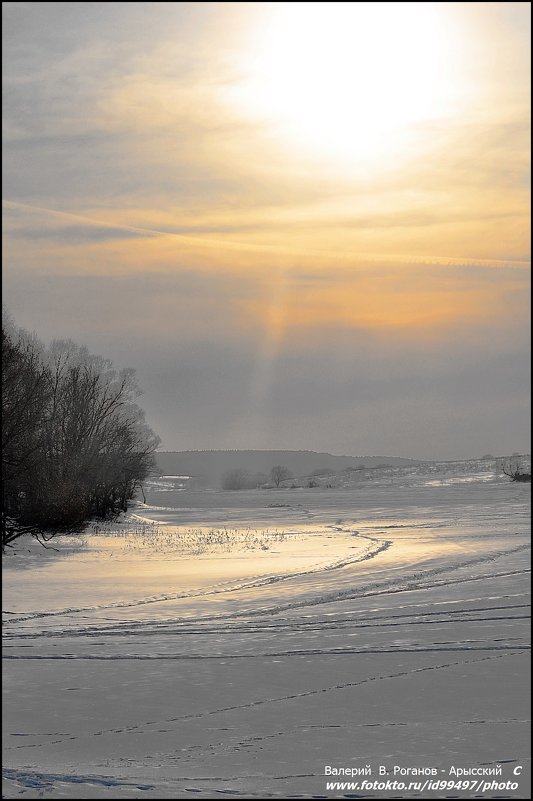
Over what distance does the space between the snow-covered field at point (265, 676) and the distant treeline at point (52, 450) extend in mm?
6126

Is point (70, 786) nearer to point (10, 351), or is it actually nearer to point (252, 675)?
point (252, 675)

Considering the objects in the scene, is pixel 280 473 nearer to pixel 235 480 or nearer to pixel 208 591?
pixel 235 480

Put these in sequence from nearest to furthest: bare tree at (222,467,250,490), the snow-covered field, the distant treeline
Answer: the snow-covered field → the distant treeline → bare tree at (222,467,250,490)

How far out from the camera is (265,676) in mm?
8859

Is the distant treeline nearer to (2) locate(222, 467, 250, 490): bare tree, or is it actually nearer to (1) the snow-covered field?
(1) the snow-covered field

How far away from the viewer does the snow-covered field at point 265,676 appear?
6039mm

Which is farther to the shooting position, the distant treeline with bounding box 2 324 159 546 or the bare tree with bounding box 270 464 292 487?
the bare tree with bounding box 270 464 292 487

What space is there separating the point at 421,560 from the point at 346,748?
1494 centimetres

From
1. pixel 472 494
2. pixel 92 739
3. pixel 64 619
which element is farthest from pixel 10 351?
pixel 472 494

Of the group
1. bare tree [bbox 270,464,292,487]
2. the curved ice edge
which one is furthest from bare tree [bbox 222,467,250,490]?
the curved ice edge

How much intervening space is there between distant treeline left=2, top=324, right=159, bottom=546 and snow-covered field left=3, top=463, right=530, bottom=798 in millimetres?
6126

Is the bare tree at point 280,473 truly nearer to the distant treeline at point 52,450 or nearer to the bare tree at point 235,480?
the bare tree at point 235,480

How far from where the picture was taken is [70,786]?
5.77m

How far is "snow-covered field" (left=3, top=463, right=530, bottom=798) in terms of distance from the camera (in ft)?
19.8
